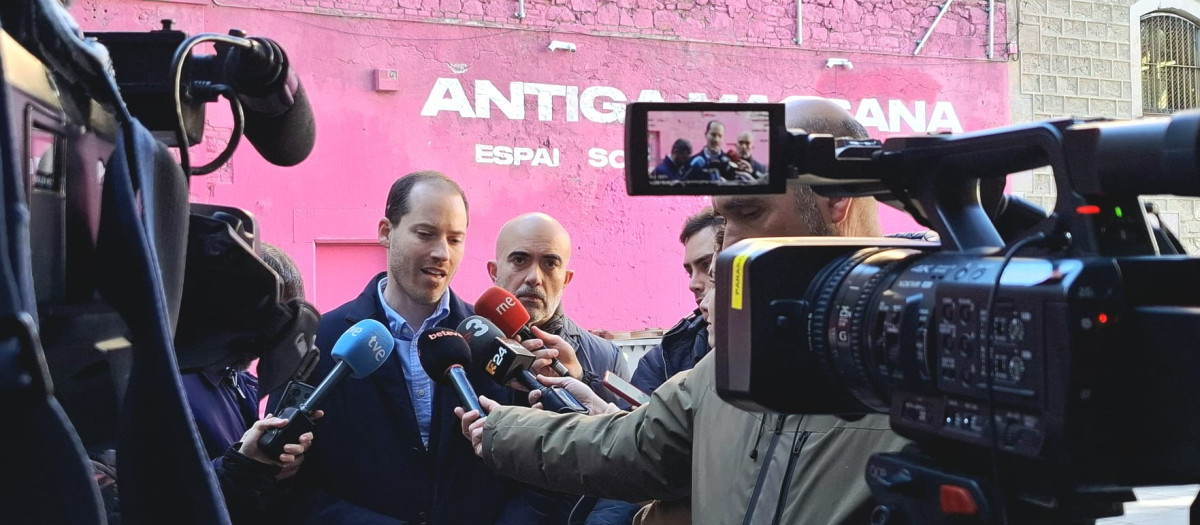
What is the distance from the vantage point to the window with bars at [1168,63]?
11.4m

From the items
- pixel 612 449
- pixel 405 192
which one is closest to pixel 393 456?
pixel 405 192

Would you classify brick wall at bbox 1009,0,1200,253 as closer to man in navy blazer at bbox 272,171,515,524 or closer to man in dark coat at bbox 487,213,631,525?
man in dark coat at bbox 487,213,631,525

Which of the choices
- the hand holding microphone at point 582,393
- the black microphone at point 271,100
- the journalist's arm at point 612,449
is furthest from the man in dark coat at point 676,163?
the hand holding microphone at point 582,393

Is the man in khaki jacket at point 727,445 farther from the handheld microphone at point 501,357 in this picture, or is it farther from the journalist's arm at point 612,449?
the handheld microphone at point 501,357

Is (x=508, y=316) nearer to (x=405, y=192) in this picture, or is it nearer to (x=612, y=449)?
(x=405, y=192)

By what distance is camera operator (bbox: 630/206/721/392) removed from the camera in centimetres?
351

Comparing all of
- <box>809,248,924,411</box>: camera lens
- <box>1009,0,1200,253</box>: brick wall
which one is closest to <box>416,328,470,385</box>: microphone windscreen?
<box>809,248,924,411</box>: camera lens

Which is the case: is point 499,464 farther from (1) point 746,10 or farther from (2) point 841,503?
(1) point 746,10

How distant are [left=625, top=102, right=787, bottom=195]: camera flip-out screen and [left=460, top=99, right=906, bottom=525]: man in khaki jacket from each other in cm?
48

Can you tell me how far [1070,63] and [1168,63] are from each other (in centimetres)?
133

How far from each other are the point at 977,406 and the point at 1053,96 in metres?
10.7

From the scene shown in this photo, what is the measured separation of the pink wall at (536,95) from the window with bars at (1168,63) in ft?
6.36

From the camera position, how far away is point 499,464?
2209 millimetres

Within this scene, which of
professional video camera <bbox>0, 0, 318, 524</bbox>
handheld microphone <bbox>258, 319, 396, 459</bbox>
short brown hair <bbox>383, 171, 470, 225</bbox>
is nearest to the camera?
professional video camera <bbox>0, 0, 318, 524</bbox>
